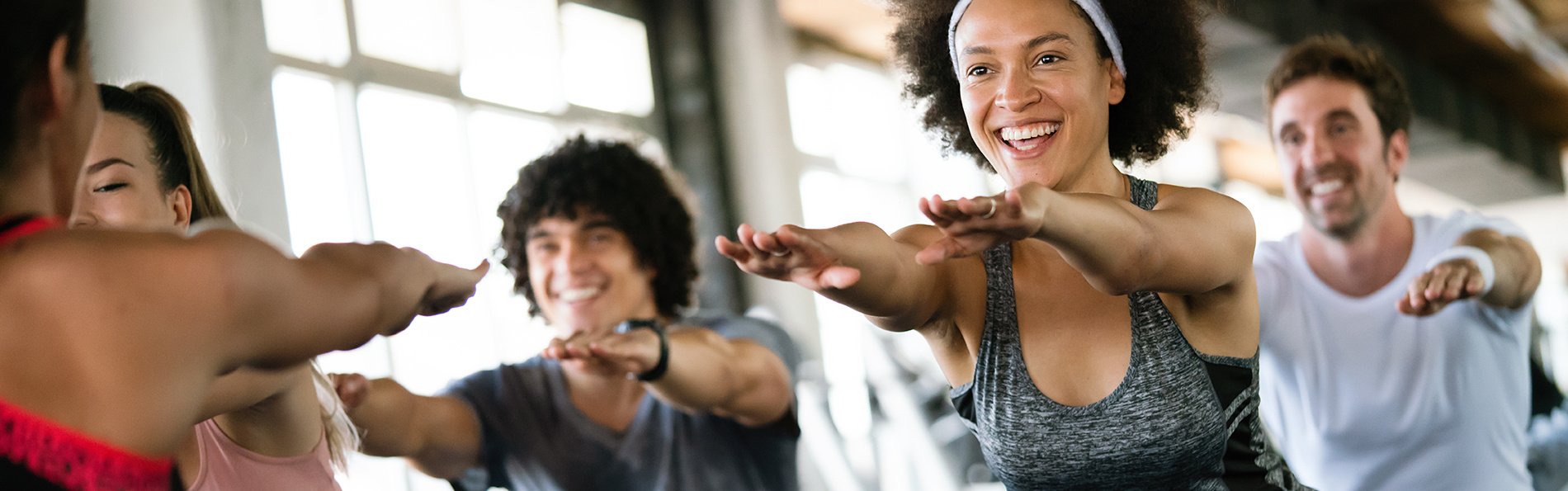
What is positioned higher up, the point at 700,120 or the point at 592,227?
the point at 700,120

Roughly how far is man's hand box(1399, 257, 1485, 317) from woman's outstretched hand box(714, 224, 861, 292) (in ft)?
4.74

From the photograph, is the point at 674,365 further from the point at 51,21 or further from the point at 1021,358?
the point at 51,21

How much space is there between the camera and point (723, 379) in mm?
2760

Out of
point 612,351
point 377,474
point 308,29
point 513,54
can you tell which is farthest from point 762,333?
point 513,54

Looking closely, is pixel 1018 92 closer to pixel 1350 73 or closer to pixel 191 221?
pixel 191 221

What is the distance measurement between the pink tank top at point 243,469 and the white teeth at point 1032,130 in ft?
3.71

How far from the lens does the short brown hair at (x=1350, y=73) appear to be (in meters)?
3.24

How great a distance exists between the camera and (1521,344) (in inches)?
121

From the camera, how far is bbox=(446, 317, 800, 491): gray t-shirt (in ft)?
9.57

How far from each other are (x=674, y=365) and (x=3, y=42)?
1542 millimetres

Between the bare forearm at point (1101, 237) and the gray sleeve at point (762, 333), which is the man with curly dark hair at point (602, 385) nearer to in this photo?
the gray sleeve at point (762, 333)

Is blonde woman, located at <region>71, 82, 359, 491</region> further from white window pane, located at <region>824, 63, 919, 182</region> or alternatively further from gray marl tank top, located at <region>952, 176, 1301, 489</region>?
white window pane, located at <region>824, 63, 919, 182</region>

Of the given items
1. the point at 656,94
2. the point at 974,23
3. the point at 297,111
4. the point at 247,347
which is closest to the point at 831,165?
the point at 656,94

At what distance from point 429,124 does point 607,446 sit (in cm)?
350
